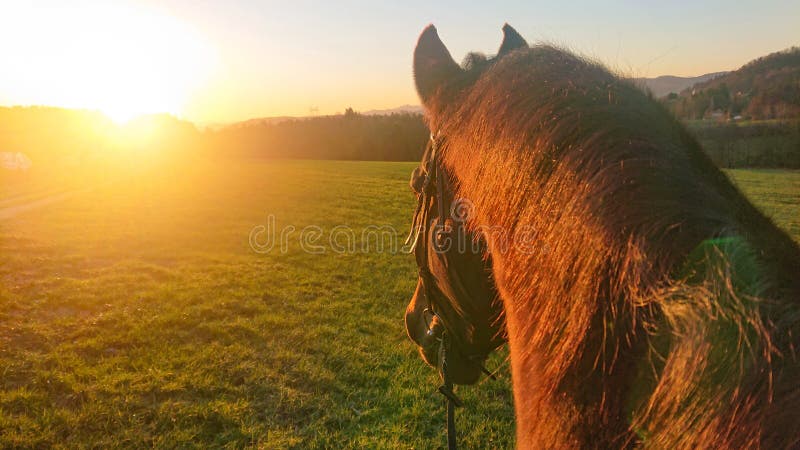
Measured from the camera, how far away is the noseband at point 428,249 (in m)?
1.60

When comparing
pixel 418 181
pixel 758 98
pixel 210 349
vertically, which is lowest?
pixel 210 349

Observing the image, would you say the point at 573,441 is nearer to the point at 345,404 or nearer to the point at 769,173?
the point at 345,404

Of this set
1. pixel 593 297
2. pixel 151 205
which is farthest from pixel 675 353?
pixel 151 205

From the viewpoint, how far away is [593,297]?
822 millimetres

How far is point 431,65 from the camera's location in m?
1.61

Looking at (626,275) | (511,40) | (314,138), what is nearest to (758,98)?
(511,40)

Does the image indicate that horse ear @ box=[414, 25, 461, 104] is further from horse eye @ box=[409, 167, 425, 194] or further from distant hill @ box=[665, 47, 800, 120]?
distant hill @ box=[665, 47, 800, 120]

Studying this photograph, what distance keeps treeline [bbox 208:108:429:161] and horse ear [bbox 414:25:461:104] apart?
2229 inches

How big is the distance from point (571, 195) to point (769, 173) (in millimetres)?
35282

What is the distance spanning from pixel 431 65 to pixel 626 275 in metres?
1.10

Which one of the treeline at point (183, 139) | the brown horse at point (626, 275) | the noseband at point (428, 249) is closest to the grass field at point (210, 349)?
the noseband at point (428, 249)

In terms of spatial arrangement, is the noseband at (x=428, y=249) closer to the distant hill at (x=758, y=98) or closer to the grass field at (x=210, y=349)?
the distant hill at (x=758, y=98)

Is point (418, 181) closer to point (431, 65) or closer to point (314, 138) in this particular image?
point (431, 65)

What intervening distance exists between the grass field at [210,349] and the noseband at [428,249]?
2509 mm
